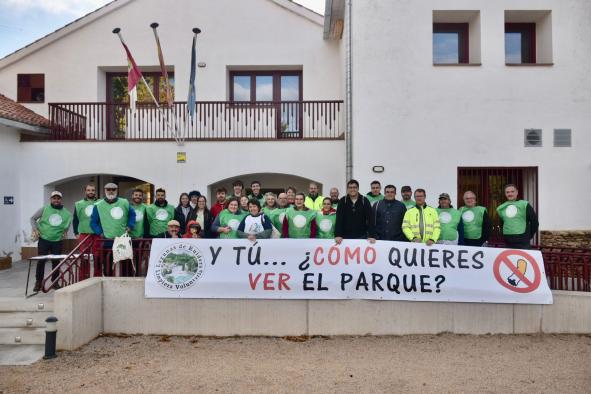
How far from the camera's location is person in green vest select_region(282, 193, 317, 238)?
717cm

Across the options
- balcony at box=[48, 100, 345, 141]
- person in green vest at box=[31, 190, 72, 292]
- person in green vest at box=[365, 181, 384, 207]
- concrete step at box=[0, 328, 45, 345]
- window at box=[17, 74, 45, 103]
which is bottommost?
concrete step at box=[0, 328, 45, 345]

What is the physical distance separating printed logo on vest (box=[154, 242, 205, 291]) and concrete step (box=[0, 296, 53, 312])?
1.78 metres

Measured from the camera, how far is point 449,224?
7.21 m

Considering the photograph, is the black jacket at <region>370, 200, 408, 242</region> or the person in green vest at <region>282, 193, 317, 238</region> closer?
the black jacket at <region>370, 200, 408, 242</region>

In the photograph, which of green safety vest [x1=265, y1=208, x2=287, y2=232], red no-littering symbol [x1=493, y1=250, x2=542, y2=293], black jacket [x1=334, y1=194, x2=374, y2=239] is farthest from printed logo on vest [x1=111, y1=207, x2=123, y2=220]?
red no-littering symbol [x1=493, y1=250, x2=542, y2=293]

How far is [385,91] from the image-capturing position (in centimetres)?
1030

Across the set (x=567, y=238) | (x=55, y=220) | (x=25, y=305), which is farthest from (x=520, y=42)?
(x=25, y=305)

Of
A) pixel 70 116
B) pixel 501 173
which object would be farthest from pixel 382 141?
pixel 70 116

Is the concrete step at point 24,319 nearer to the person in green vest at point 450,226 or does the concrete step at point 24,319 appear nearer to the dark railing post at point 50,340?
the dark railing post at point 50,340

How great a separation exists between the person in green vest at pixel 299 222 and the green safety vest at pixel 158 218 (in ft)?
7.04

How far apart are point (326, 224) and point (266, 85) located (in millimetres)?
8482

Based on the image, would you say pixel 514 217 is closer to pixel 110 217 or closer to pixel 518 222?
pixel 518 222

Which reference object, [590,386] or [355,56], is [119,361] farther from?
[355,56]

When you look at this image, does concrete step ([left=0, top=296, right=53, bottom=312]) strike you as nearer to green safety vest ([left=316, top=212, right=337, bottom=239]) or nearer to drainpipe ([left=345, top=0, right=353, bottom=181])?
green safety vest ([left=316, top=212, right=337, bottom=239])
